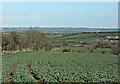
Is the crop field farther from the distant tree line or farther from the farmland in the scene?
the distant tree line

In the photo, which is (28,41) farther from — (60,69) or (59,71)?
(59,71)

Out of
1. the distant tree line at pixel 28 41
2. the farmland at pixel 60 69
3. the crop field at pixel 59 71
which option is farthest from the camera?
the distant tree line at pixel 28 41

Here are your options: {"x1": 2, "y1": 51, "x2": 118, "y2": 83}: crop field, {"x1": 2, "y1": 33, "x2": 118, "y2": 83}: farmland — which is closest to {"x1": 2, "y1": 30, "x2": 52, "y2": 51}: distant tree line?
{"x1": 2, "y1": 33, "x2": 118, "y2": 83}: farmland

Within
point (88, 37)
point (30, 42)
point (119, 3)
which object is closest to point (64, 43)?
point (88, 37)

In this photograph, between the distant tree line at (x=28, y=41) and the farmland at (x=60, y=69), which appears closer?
the farmland at (x=60, y=69)

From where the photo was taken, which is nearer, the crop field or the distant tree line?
the crop field

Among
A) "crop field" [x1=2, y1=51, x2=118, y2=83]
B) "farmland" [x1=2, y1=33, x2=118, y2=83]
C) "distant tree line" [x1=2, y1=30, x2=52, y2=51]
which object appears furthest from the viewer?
"distant tree line" [x1=2, y1=30, x2=52, y2=51]

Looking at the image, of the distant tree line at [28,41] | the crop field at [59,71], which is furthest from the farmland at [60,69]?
the distant tree line at [28,41]

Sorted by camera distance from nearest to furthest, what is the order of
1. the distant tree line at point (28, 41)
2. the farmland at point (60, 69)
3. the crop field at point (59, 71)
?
the crop field at point (59, 71) < the farmland at point (60, 69) < the distant tree line at point (28, 41)

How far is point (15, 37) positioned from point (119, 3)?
48619 millimetres

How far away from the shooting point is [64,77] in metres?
13.6

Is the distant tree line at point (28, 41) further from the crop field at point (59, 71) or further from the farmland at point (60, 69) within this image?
the crop field at point (59, 71)

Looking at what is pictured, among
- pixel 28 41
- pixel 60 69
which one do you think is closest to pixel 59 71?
pixel 60 69

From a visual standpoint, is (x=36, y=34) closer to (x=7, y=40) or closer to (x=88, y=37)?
(x=7, y=40)
